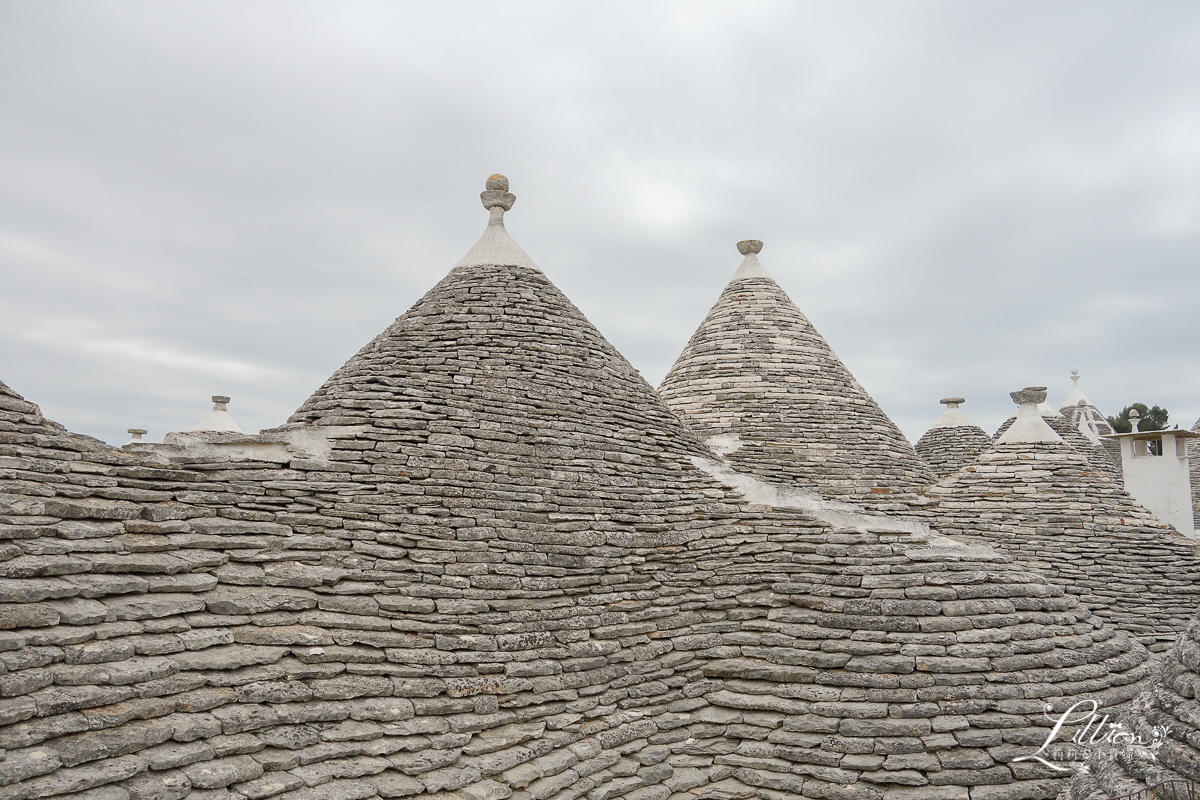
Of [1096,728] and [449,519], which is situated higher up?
[449,519]

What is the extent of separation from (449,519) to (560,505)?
1.08 metres

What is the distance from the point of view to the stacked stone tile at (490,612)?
4039mm

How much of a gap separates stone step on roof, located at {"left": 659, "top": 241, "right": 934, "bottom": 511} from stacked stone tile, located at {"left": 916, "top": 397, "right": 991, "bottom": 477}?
5219 mm

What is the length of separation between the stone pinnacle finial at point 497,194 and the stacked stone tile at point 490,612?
0.09ft

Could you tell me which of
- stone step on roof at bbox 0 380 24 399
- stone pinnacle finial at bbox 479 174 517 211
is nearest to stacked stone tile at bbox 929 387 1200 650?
stone pinnacle finial at bbox 479 174 517 211

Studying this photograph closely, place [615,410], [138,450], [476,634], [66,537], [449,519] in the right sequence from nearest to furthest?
1. [66,537]
2. [138,450]
3. [476,634]
4. [449,519]
5. [615,410]

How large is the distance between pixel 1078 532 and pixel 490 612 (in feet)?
27.4

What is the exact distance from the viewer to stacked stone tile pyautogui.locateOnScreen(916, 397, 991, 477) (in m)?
16.5

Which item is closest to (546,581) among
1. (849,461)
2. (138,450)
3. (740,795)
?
(740,795)

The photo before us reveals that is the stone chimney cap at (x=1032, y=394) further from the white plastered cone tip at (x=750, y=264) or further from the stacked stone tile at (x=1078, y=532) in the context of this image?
the white plastered cone tip at (x=750, y=264)

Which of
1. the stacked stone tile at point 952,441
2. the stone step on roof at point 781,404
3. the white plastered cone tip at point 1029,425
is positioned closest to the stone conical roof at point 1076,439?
the stacked stone tile at point 952,441

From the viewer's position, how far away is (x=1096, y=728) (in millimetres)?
6309

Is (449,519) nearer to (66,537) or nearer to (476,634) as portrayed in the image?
(476,634)

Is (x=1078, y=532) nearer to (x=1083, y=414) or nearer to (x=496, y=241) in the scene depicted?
(x=496, y=241)
